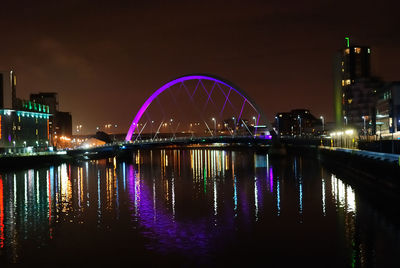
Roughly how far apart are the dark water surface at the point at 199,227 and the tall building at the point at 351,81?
6852cm

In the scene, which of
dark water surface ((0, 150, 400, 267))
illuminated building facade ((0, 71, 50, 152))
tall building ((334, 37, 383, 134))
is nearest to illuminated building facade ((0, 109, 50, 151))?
illuminated building facade ((0, 71, 50, 152))

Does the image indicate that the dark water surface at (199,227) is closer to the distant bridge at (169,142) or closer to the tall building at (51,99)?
the distant bridge at (169,142)

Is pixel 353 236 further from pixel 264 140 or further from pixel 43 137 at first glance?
pixel 43 137

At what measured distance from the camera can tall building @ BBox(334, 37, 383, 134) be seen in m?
101

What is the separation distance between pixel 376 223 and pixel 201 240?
8694 millimetres

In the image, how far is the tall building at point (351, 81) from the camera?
101 meters

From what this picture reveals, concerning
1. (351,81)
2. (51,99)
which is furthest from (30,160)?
(351,81)

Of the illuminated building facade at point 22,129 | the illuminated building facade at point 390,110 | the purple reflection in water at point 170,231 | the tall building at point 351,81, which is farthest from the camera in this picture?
the tall building at point 351,81

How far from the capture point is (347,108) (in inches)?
4109

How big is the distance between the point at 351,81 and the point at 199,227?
93.2m

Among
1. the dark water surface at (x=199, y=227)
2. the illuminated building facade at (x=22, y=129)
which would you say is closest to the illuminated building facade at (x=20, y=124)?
the illuminated building facade at (x=22, y=129)

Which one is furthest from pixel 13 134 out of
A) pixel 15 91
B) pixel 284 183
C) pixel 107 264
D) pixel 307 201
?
pixel 107 264

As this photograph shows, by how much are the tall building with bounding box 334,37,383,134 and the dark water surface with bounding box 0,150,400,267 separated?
225 feet

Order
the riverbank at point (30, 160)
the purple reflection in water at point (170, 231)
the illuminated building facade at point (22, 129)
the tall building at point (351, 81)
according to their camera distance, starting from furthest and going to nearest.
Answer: the tall building at point (351, 81) → the illuminated building facade at point (22, 129) → the riverbank at point (30, 160) → the purple reflection in water at point (170, 231)
